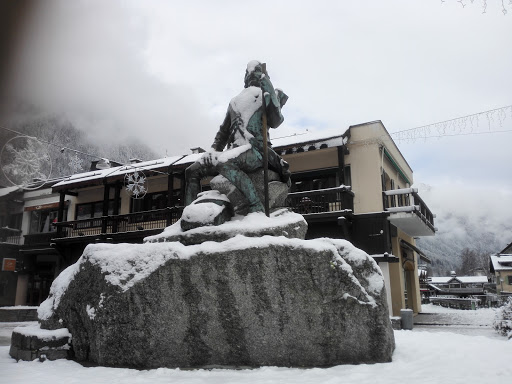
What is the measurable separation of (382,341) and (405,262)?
662 inches

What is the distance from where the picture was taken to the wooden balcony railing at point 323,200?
50.2ft

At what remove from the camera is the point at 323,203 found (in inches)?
627

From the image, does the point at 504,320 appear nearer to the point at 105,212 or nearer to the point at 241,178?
the point at 241,178

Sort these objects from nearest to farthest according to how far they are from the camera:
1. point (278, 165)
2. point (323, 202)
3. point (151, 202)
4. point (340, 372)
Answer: point (340, 372) < point (278, 165) < point (323, 202) < point (151, 202)

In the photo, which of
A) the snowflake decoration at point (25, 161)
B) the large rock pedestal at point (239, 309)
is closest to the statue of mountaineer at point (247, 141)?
the large rock pedestal at point (239, 309)

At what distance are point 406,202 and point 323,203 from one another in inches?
282

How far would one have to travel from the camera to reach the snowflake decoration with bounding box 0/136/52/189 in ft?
4.15

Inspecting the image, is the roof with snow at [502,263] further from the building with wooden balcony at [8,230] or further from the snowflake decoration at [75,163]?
the building with wooden balcony at [8,230]

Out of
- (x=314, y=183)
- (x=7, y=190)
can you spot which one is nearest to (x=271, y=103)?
(x=7, y=190)

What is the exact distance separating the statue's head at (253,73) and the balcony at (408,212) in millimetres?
10574

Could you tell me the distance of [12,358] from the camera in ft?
15.9

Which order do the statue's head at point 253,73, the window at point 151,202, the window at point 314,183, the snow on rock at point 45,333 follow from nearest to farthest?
1. the snow on rock at point 45,333
2. the statue's head at point 253,73
3. the window at point 314,183
4. the window at point 151,202

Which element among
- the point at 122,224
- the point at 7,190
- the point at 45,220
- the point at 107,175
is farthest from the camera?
the point at 45,220

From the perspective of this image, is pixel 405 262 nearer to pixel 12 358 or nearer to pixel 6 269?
pixel 12 358
